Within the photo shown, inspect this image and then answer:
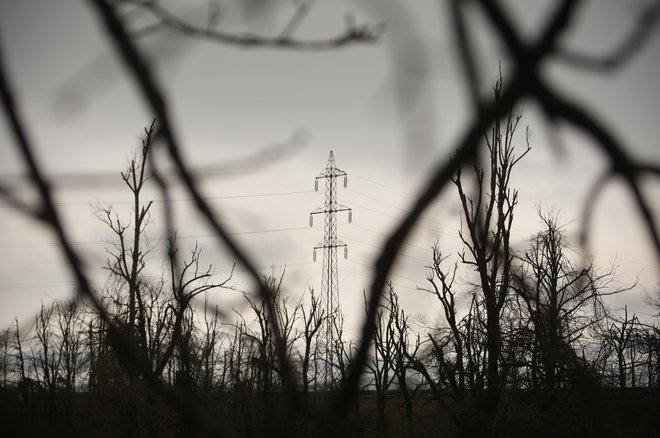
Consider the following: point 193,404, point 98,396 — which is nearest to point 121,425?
point 98,396

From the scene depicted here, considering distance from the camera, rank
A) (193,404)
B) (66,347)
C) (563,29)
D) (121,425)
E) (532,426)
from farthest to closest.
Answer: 1. (66,347)
2. (121,425)
3. (532,426)
4. (193,404)
5. (563,29)

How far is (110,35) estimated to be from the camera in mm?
633

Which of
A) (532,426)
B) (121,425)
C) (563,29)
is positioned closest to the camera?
(563,29)

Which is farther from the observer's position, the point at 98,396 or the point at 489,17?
the point at 98,396

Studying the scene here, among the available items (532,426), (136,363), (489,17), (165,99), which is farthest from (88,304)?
(532,426)

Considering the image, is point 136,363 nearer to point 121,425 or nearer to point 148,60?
point 148,60

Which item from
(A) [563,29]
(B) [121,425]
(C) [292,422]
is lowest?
(B) [121,425]

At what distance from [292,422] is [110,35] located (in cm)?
44

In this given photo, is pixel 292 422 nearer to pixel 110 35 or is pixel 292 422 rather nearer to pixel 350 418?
pixel 350 418

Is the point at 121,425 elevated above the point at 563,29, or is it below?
below

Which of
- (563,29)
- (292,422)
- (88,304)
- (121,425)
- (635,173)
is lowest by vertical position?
(121,425)

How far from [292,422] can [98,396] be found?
63.0ft

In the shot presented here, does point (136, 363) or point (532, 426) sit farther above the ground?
point (136, 363)

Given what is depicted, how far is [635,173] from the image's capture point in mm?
648
